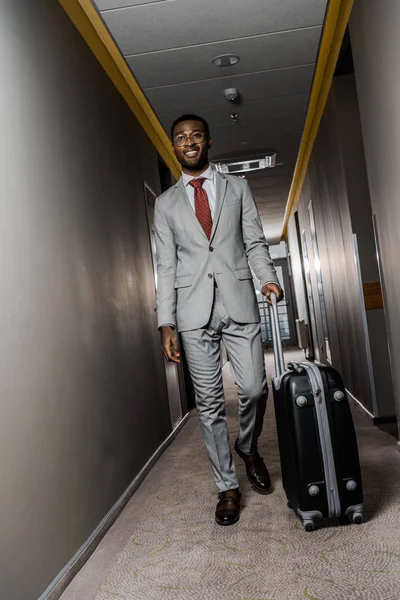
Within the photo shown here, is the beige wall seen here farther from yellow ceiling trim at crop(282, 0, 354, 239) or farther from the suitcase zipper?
the suitcase zipper

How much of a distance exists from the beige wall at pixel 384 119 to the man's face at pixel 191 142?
2.77ft

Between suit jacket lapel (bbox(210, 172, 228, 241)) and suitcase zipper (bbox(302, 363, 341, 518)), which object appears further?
suit jacket lapel (bbox(210, 172, 228, 241))

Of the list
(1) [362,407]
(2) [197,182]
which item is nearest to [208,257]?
(2) [197,182]

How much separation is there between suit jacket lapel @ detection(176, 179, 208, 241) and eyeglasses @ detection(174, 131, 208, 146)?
18 cm

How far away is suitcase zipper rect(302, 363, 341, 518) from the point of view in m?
2.15

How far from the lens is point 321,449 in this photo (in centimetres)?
216

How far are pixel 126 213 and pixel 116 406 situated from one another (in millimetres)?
1348

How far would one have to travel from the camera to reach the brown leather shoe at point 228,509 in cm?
239

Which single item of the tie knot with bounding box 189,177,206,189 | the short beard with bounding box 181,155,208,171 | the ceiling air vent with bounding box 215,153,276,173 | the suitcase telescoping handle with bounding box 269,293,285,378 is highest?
the ceiling air vent with bounding box 215,153,276,173

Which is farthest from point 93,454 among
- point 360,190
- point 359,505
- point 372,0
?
point 360,190

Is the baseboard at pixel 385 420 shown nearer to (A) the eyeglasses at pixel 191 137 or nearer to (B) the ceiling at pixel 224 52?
(A) the eyeglasses at pixel 191 137

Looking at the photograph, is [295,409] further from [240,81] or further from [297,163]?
[297,163]

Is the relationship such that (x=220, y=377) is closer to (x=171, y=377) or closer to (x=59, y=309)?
(x=59, y=309)

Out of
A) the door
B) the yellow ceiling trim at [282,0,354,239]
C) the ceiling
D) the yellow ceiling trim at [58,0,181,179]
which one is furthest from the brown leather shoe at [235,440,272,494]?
the yellow ceiling trim at [282,0,354,239]
